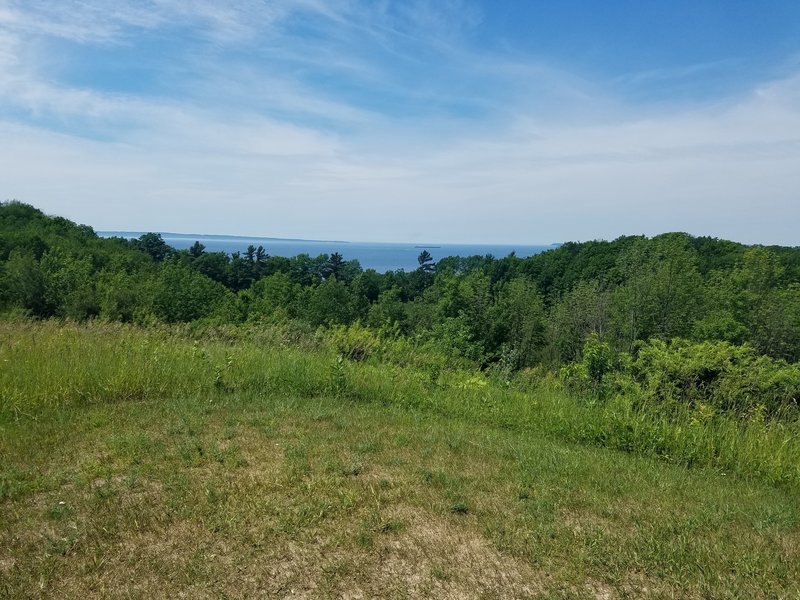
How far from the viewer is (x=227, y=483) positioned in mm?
4438

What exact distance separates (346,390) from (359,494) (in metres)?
3.55

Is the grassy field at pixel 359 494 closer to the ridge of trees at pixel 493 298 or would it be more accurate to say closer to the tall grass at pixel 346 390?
the tall grass at pixel 346 390

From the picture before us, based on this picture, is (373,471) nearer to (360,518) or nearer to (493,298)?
(360,518)

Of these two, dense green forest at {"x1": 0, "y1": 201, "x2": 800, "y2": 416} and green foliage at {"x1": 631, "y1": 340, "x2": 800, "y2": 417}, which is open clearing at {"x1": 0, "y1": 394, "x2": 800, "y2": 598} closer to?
green foliage at {"x1": 631, "y1": 340, "x2": 800, "y2": 417}

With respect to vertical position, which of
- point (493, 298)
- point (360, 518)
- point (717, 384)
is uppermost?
point (717, 384)

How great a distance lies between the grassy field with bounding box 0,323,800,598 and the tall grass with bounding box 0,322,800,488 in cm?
3

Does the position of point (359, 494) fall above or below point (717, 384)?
below

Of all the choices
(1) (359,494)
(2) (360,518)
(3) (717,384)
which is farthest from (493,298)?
(2) (360,518)

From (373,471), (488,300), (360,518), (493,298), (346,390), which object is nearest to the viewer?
(360,518)

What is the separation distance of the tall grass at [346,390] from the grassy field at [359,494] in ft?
0.11

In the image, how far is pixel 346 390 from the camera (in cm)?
782

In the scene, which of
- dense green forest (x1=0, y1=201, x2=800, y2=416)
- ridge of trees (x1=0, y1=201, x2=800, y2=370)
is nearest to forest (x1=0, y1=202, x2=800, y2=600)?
dense green forest (x1=0, y1=201, x2=800, y2=416)

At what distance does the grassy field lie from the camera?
3289mm

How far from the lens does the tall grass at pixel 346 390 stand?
5.99 meters
